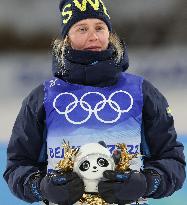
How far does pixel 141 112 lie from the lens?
164 centimetres

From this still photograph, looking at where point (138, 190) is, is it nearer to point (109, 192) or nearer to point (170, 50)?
point (109, 192)

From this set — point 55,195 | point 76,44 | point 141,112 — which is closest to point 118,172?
point 55,195

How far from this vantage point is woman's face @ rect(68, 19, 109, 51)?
166cm

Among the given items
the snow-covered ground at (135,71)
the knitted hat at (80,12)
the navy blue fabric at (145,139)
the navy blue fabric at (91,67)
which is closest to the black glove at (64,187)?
the navy blue fabric at (145,139)

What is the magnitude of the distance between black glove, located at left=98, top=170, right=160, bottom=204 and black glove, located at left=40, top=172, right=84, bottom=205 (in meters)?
0.05

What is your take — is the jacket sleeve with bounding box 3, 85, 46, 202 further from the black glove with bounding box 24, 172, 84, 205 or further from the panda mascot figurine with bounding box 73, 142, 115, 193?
the panda mascot figurine with bounding box 73, 142, 115, 193

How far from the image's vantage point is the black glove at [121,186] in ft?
4.52

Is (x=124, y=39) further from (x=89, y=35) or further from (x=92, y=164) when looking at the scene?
(x=92, y=164)

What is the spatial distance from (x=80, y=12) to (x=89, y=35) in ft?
0.27

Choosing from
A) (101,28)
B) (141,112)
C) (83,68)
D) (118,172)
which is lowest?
(118,172)

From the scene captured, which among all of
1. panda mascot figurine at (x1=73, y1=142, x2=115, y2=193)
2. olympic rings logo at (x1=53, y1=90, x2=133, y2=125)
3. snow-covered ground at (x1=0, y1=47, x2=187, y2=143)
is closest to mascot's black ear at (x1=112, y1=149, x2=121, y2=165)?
panda mascot figurine at (x1=73, y1=142, x2=115, y2=193)

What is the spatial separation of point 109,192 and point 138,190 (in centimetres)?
8

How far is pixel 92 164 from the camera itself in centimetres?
138

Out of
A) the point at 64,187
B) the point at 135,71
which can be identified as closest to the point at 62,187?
the point at 64,187
